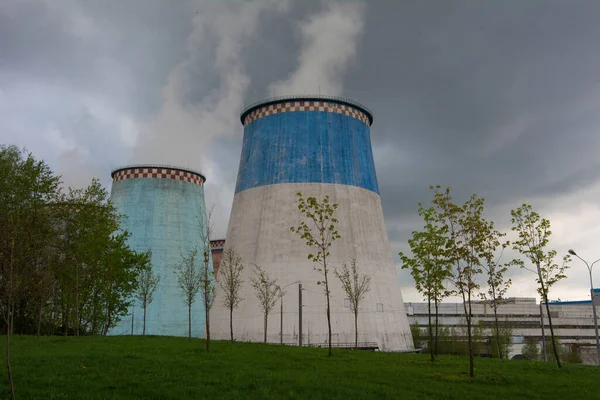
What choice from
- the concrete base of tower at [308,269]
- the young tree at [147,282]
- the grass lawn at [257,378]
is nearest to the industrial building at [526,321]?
the concrete base of tower at [308,269]

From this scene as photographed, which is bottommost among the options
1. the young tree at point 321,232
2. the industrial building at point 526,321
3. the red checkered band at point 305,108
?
the industrial building at point 526,321

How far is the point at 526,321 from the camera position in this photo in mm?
71375

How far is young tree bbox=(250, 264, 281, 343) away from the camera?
29828 mm

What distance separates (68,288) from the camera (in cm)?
3089

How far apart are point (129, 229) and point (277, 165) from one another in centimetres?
1800

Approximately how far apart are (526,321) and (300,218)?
177 ft

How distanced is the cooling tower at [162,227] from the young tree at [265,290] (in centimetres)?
1485

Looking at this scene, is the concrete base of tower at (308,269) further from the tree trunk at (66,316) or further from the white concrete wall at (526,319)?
the white concrete wall at (526,319)

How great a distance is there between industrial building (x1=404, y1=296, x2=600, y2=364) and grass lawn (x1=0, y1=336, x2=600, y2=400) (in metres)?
47.7

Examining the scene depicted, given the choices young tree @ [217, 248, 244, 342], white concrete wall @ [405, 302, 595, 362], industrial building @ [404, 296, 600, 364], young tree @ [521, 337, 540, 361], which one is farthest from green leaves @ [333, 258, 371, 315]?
white concrete wall @ [405, 302, 595, 362]

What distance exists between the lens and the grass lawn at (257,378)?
35.0 feet

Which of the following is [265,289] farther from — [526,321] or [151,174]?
[526,321]

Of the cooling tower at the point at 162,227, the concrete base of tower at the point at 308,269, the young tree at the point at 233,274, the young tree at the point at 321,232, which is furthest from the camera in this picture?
the cooling tower at the point at 162,227

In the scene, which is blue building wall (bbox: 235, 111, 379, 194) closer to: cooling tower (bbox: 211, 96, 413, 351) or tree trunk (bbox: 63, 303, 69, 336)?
cooling tower (bbox: 211, 96, 413, 351)
